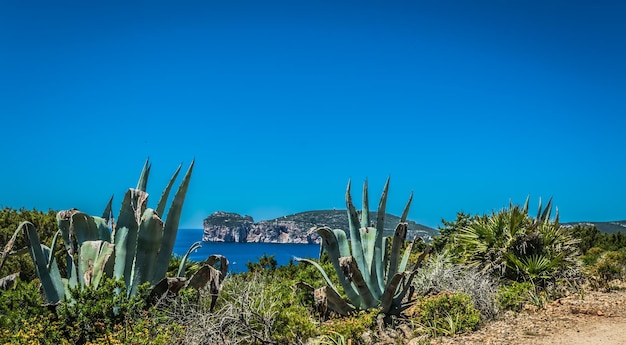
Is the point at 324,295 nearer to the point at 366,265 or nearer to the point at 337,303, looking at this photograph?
the point at 337,303

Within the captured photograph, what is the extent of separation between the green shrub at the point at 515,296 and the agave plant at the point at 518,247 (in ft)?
3.06

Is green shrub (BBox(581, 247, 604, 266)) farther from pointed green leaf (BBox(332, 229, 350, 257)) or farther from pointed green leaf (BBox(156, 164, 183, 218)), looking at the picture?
pointed green leaf (BBox(156, 164, 183, 218))

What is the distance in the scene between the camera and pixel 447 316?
7551 millimetres

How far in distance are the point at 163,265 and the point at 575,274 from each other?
871 cm

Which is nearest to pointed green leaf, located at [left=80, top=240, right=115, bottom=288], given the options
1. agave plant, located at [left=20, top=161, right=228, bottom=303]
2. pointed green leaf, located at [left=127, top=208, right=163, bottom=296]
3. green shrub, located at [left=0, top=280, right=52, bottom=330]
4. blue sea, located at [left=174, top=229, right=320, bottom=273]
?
agave plant, located at [left=20, top=161, right=228, bottom=303]

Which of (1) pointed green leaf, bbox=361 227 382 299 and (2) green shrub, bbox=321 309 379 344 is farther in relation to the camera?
(1) pointed green leaf, bbox=361 227 382 299

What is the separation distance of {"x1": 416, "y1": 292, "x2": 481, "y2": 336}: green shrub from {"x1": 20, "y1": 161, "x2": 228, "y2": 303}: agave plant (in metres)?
2.99

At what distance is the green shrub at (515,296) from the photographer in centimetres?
919

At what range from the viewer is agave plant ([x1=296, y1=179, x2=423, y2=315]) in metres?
7.34

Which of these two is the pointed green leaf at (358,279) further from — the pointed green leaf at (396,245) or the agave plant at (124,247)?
the agave plant at (124,247)

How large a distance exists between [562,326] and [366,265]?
9.72 feet

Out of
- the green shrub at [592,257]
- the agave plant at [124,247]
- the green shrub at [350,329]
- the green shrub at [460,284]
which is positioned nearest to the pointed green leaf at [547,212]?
the green shrub at [592,257]

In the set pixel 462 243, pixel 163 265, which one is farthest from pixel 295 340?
pixel 462 243

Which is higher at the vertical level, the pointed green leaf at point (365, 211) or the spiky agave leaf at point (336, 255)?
the pointed green leaf at point (365, 211)
